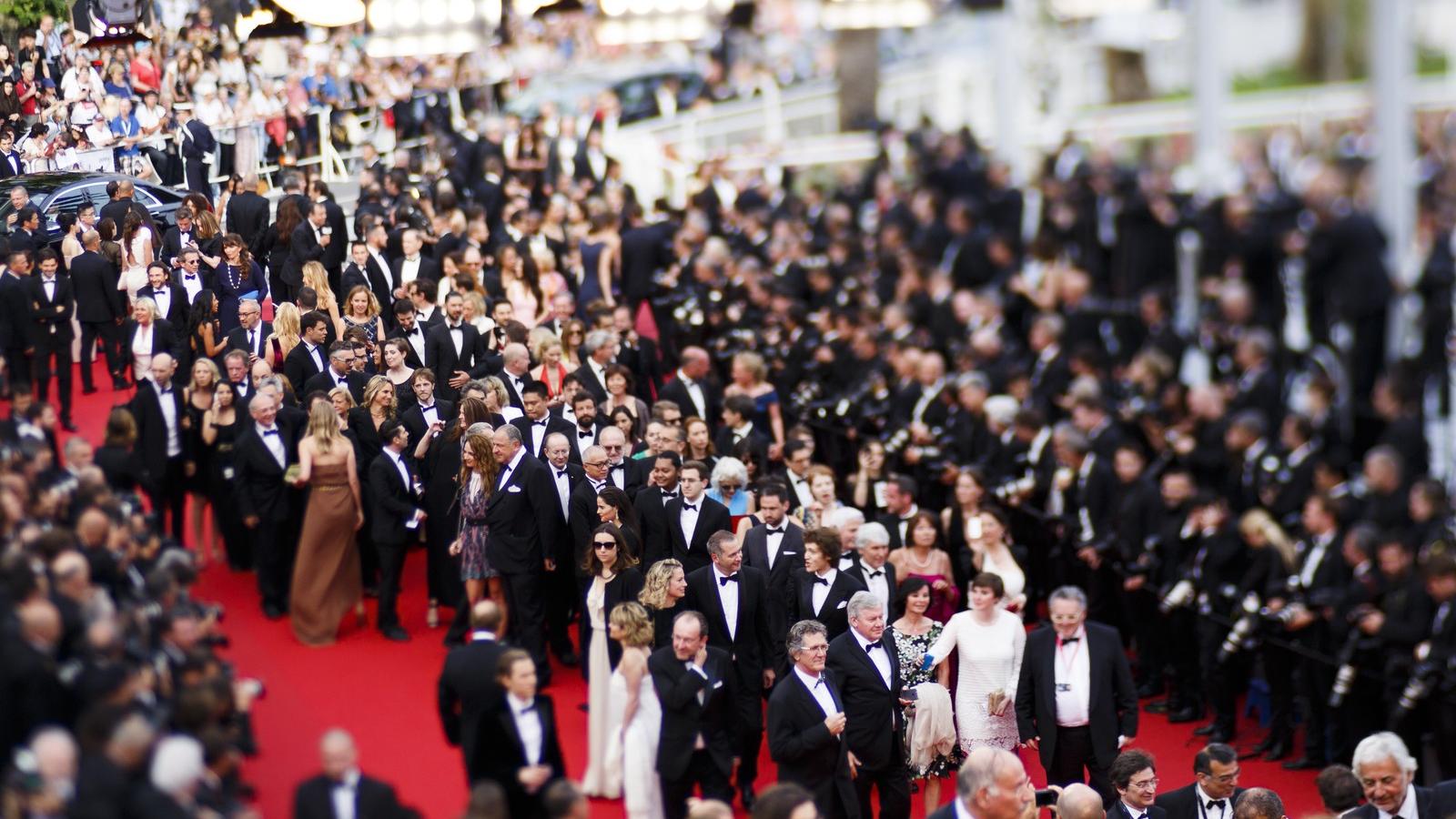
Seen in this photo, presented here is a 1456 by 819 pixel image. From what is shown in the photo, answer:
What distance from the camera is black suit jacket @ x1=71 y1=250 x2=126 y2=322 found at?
12523 mm

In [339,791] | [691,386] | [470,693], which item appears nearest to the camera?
[339,791]

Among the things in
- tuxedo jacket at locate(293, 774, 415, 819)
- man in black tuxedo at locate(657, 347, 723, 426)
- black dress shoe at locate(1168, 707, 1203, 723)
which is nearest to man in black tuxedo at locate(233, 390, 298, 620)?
tuxedo jacket at locate(293, 774, 415, 819)

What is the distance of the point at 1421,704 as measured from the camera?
11117 mm

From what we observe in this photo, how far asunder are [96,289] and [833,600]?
18.2 feet

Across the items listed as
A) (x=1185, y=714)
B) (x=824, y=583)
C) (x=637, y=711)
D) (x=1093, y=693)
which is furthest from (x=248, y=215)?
(x=1185, y=714)

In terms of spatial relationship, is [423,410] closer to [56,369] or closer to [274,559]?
[274,559]

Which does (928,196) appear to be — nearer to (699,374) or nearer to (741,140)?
(699,374)

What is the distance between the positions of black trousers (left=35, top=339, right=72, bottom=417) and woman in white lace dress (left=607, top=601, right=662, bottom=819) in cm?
342

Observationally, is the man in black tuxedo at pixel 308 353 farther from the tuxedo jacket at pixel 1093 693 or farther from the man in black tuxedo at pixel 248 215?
the tuxedo jacket at pixel 1093 693

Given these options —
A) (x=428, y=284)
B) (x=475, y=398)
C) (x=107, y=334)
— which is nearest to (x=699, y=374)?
Answer: (x=428, y=284)

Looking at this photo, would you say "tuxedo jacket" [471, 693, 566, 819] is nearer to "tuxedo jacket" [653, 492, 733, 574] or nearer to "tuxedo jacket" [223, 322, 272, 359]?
"tuxedo jacket" [653, 492, 733, 574]

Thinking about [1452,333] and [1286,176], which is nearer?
[1452,333]

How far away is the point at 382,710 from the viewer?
10.3m

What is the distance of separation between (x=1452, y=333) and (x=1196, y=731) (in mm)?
6136
